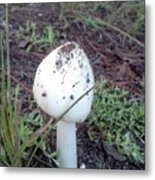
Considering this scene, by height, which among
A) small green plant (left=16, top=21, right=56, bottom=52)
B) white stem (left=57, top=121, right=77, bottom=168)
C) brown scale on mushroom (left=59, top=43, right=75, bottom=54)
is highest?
small green plant (left=16, top=21, right=56, bottom=52)

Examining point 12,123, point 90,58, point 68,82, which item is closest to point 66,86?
point 68,82

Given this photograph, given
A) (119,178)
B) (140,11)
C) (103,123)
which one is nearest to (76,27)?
(140,11)

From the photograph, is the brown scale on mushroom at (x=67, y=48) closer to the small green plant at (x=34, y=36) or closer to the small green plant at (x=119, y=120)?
the small green plant at (x=34, y=36)

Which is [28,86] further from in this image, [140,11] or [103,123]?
[140,11]

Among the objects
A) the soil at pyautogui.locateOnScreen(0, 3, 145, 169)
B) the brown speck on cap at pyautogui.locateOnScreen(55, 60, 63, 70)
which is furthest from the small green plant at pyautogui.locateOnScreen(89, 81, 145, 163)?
the brown speck on cap at pyautogui.locateOnScreen(55, 60, 63, 70)

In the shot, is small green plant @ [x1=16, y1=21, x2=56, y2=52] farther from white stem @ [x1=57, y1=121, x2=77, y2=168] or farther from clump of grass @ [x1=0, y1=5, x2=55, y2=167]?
white stem @ [x1=57, y1=121, x2=77, y2=168]

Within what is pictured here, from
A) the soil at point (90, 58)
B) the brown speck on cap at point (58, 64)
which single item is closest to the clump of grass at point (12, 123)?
the soil at point (90, 58)

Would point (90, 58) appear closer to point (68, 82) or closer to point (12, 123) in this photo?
point (68, 82)
